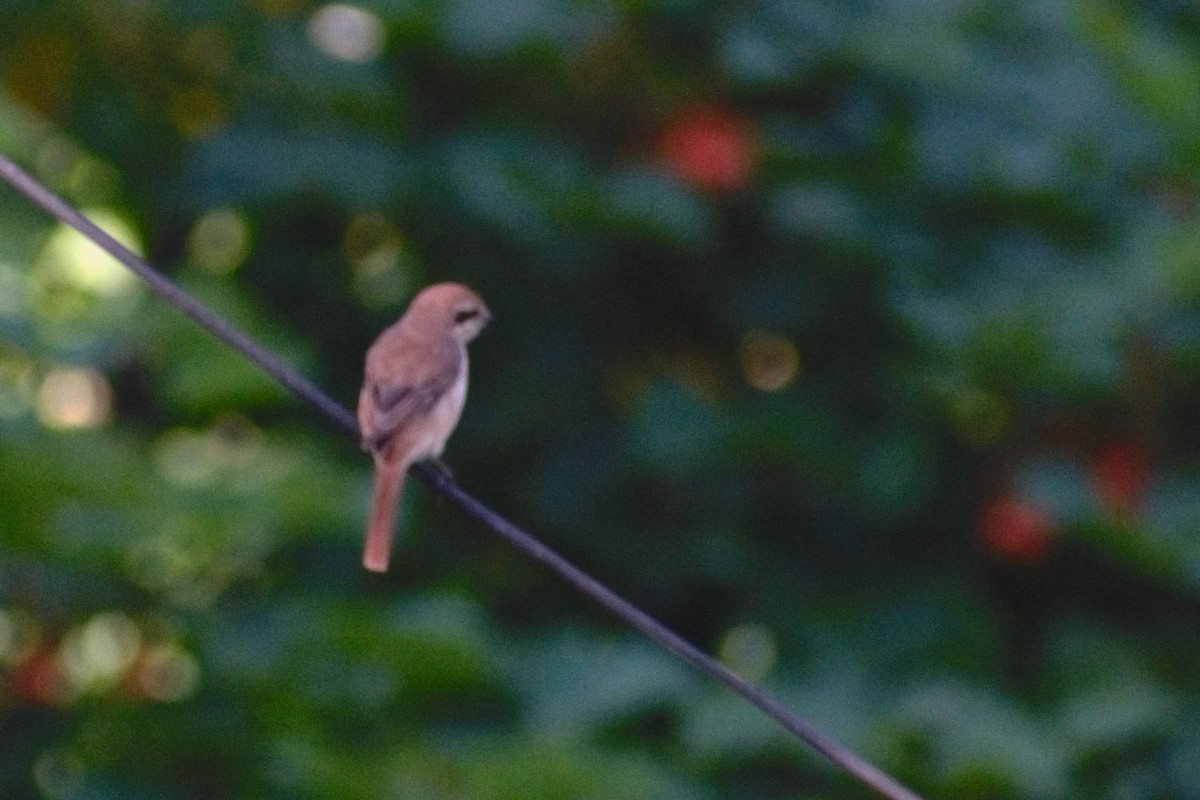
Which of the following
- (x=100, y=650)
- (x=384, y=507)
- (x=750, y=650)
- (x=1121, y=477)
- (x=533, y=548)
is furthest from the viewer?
(x=750, y=650)

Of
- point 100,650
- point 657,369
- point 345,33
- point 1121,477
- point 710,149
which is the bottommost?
point 100,650

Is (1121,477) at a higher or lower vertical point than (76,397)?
higher

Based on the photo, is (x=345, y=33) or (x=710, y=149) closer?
(x=710, y=149)

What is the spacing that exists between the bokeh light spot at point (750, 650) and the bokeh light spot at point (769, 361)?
0.67 meters

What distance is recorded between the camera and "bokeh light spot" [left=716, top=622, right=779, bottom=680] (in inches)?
236

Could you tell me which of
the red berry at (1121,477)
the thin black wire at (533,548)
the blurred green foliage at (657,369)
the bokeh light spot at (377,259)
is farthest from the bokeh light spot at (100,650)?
the thin black wire at (533,548)

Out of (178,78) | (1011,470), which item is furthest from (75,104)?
(1011,470)

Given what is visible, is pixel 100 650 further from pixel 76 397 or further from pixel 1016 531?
pixel 1016 531

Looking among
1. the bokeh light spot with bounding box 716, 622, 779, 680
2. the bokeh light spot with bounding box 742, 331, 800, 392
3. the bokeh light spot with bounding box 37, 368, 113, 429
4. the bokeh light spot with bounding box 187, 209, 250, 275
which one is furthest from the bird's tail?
the bokeh light spot with bounding box 742, 331, 800, 392

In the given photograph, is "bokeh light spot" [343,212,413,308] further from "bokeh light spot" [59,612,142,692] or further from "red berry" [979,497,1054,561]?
"red berry" [979,497,1054,561]

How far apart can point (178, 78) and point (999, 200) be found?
1937 mm

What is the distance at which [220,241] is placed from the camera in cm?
633

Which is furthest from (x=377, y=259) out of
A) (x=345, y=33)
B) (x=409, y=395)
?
(x=409, y=395)

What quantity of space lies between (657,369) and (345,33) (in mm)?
1097
